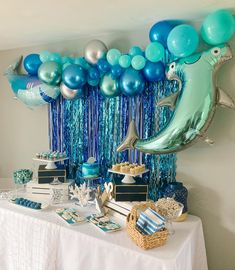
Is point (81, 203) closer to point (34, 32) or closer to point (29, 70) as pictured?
point (29, 70)

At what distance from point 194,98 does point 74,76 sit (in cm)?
76

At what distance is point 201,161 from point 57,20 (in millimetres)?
1203

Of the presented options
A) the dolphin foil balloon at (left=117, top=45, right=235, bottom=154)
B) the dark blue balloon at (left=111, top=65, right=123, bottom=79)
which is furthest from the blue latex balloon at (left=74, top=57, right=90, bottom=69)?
the dolphin foil balloon at (left=117, top=45, right=235, bottom=154)

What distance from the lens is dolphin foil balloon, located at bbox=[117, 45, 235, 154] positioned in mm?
1344

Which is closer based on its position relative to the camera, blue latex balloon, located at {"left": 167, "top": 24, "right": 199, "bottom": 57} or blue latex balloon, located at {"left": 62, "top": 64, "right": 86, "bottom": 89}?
blue latex balloon, located at {"left": 167, "top": 24, "right": 199, "bottom": 57}

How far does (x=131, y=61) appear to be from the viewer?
154 centimetres

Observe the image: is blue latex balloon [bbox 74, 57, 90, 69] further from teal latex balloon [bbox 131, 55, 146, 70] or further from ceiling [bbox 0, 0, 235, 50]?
teal latex balloon [bbox 131, 55, 146, 70]

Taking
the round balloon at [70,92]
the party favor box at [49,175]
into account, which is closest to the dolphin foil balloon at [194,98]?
the round balloon at [70,92]

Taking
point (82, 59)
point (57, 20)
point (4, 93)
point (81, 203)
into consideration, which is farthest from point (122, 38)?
point (4, 93)

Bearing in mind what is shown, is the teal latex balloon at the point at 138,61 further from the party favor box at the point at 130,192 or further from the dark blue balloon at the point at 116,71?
the party favor box at the point at 130,192

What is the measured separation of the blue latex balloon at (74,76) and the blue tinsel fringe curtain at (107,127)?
6.7 inches

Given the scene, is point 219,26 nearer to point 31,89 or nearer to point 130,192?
point 130,192

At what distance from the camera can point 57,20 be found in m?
1.56

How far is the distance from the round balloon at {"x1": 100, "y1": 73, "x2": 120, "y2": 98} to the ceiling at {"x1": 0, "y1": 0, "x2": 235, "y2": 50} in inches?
13.1
